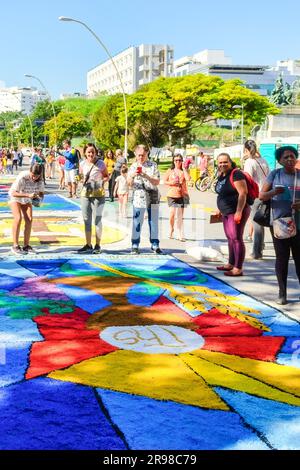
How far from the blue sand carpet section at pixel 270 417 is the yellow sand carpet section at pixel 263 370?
29cm

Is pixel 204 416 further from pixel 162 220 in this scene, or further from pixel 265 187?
pixel 162 220

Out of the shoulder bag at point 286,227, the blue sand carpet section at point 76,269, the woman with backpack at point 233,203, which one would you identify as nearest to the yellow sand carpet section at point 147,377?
the shoulder bag at point 286,227

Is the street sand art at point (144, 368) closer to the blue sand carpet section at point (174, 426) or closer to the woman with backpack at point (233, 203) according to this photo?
the blue sand carpet section at point (174, 426)

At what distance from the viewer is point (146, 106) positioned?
5834 centimetres

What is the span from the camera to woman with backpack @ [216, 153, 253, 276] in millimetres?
7984

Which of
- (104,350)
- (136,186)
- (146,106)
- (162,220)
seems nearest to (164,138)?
(146,106)

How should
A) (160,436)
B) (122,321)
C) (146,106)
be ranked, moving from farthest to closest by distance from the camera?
(146,106) → (122,321) → (160,436)

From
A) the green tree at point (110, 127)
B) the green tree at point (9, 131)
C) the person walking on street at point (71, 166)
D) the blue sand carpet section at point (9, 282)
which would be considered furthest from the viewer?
the green tree at point (9, 131)

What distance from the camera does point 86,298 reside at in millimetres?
6871

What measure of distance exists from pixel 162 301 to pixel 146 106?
53156 mm

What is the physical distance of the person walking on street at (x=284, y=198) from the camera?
660 cm

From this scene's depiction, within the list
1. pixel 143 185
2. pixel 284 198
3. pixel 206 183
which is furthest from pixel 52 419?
pixel 206 183

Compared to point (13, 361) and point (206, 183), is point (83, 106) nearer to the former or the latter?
point (206, 183)

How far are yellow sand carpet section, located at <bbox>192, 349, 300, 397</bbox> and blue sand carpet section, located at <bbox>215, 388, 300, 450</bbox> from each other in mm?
290
